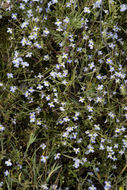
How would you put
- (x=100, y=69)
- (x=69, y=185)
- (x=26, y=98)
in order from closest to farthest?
(x=69, y=185) < (x=26, y=98) < (x=100, y=69)

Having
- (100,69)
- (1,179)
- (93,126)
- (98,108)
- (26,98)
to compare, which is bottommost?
(1,179)

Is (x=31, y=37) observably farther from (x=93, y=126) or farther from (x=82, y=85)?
(x=93, y=126)

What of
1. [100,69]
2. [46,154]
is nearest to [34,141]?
[46,154]

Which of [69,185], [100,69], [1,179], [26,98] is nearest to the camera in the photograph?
[1,179]

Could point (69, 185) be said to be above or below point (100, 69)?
below

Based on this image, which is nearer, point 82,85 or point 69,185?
point 69,185

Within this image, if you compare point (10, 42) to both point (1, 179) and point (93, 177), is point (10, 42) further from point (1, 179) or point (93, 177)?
point (93, 177)

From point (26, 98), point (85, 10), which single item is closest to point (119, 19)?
point (85, 10)
